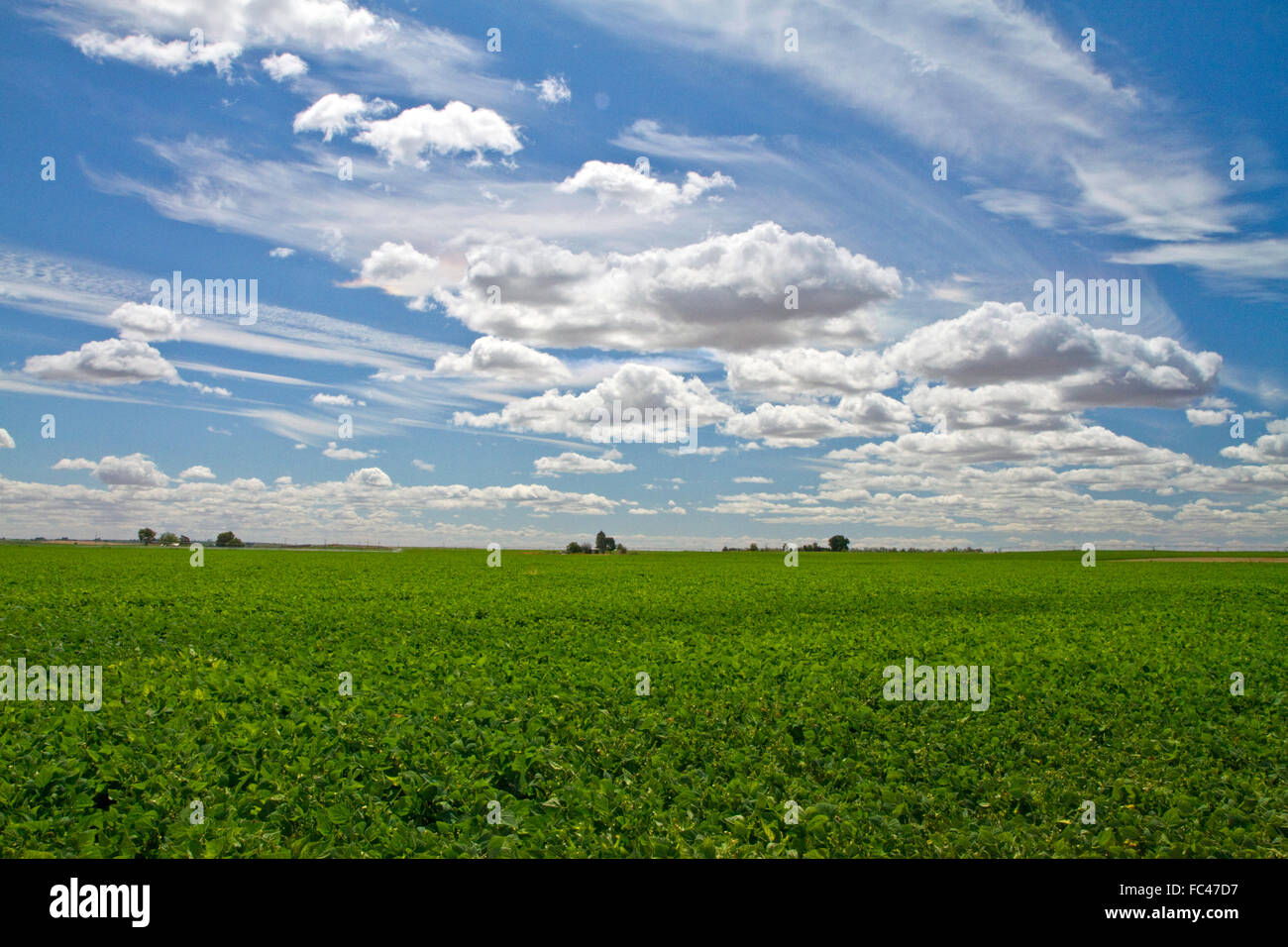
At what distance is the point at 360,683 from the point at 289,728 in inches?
116

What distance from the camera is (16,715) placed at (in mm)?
10938

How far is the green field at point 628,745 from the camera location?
784 centimetres

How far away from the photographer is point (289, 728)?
34.2 ft

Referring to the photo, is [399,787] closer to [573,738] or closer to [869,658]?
[573,738]

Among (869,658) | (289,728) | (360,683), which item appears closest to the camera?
(289,728)

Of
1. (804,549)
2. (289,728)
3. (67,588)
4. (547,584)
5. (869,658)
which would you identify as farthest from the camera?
(804,549)

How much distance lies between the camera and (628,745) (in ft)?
34.0

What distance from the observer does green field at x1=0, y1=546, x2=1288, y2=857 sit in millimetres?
7836

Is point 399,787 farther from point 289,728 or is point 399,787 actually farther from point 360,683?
point 360,683
